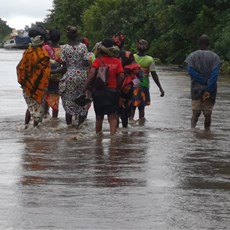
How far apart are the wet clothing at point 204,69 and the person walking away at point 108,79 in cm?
147

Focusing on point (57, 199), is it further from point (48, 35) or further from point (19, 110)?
point (19, 110)

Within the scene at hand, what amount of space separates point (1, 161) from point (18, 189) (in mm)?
2289

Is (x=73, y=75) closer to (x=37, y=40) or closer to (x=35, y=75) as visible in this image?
(x=35, y=75)

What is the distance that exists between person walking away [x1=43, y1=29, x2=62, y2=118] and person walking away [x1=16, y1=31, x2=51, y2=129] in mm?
514

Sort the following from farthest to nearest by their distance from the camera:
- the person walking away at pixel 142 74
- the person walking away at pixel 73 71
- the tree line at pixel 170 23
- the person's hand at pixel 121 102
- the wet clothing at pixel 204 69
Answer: the tree line at pixel 170 23
the person walking away at pixel 142 74
the person walking away at pixel 73 71
the person's hand at pixel 121 102
the wet clothing at pixel 204 69

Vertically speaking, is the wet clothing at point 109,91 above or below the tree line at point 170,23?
above

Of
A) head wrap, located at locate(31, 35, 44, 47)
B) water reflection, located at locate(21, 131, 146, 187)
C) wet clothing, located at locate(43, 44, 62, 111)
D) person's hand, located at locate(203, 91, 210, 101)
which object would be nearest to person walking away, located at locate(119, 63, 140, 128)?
water reflection, located at locate(21, 131, 146, 187)

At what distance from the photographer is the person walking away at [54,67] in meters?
16.6

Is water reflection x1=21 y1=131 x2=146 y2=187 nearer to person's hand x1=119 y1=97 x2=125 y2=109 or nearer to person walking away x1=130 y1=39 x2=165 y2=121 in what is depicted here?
person's hand x1=119 y1=97 x2=125 y2=109

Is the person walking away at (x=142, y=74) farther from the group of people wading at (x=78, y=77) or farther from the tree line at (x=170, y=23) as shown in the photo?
the tree line at (x=170, y=23)

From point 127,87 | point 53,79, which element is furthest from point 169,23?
point 127,87

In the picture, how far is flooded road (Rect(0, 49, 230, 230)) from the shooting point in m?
7.91

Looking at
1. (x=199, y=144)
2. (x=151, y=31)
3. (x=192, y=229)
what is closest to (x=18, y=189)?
(x=192, y=229)

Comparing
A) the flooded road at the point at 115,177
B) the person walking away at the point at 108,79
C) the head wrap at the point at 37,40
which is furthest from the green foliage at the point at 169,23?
the person walking away at the point at 108,79
